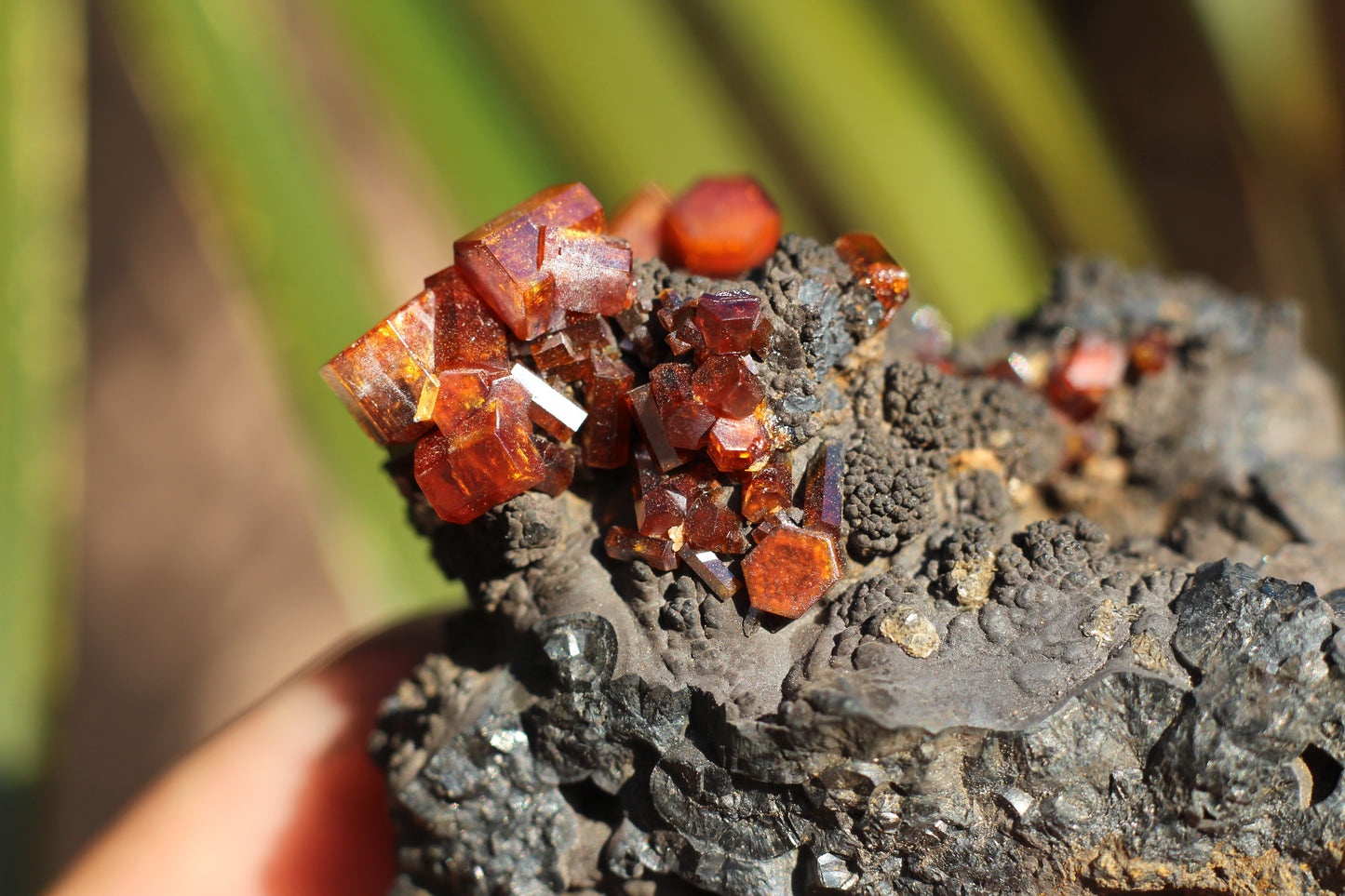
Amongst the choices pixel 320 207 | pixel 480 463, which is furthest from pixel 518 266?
pixel 320 207

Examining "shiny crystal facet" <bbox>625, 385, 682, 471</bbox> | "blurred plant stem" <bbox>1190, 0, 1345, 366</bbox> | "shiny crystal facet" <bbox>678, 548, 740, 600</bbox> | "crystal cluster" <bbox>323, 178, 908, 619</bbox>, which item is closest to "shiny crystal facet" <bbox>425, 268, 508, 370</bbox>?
"crystal cluster" <bbox>323, 178, 908, 619</bbox>

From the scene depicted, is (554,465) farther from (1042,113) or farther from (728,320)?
(1042,113)

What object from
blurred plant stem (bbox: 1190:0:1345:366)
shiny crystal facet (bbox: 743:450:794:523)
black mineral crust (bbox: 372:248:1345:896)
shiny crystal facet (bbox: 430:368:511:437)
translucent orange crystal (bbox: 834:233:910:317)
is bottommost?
blurred plant stem (bbox: 1190:0:1345:366)

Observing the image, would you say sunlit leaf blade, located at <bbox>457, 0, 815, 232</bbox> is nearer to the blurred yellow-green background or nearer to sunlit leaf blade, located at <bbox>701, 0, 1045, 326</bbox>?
→ the blurred yellow-green background

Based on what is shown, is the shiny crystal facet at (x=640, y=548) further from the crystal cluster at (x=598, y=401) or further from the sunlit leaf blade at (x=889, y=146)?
the sunlit leaf blade at (x=889, y=146)

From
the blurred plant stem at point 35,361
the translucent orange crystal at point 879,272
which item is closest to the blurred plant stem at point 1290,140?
the translucent orange crystal at point 879,272

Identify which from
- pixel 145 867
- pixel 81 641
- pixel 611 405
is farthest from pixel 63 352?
pixel 611 405
